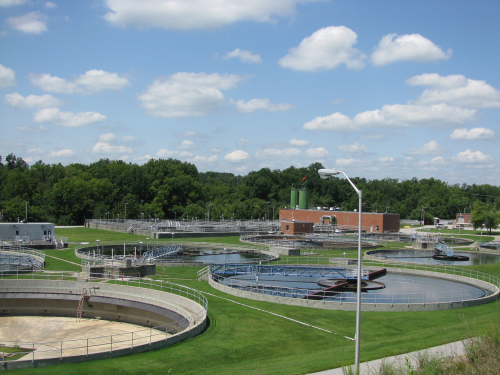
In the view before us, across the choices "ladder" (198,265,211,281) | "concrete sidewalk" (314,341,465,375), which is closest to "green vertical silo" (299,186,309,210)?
"ladder" (198,265,211,281)

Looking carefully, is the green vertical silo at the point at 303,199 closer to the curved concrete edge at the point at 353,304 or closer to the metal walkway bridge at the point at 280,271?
the metal walkway bridge at the point at 280,271

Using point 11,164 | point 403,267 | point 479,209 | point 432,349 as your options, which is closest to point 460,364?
point 432,349

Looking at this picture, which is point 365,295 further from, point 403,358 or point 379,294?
point 403,358

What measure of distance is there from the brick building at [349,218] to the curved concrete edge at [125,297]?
6073 cm

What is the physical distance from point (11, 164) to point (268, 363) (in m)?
160

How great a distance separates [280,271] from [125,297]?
50.5 ft

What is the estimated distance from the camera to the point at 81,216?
356ft

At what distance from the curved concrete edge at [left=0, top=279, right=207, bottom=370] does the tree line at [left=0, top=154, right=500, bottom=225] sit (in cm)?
6019

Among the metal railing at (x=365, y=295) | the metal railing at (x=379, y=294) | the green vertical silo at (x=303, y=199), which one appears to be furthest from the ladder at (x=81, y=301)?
the green vertical silo at (x=303, y=199)

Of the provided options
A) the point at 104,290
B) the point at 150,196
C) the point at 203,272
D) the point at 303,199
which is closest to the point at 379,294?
the point at 203,272

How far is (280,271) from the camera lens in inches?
1663

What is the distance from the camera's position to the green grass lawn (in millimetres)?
17734

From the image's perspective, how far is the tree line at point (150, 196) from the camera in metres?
107

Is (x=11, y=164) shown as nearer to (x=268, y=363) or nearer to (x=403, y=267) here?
(x=403, y=267)
